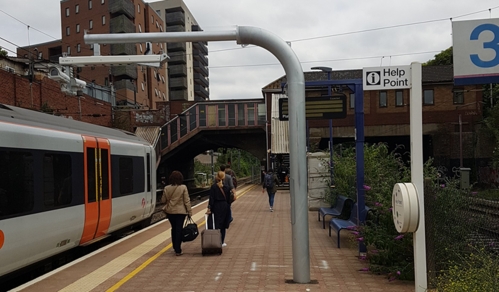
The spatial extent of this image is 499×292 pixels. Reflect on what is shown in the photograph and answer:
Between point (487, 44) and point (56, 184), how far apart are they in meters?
6.52

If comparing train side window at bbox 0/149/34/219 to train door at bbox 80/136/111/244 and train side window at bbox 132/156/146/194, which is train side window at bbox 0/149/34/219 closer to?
train door at bbox 80/136/111/244

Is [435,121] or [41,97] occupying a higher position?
[41,97]

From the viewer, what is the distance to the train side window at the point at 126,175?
1148 centimetres

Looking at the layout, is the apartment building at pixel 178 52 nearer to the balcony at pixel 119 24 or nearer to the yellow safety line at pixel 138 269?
the balcony at pixel 119 24

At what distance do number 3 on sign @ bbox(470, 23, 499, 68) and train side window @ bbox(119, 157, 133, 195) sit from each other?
26.7ft

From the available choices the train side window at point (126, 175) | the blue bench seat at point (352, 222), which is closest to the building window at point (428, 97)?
the blue bench seat at point (352, 222)

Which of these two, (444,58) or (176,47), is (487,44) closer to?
(444,58)

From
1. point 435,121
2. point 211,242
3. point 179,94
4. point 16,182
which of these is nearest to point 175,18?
point 179,94

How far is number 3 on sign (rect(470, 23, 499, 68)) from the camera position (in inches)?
209

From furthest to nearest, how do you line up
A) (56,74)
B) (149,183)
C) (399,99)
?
(399,99) → (56,74) → (149,183)

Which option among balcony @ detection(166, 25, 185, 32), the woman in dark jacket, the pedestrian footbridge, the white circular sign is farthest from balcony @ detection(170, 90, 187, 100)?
the white circular sign

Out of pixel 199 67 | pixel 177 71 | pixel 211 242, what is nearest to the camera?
pixel 211 242

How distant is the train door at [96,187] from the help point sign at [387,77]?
216 inches

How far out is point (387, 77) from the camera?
6332 mm
